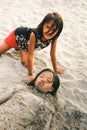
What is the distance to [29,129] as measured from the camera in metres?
2.61

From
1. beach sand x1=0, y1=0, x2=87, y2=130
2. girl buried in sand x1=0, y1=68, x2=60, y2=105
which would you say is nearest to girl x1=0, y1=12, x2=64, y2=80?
beach sand x1=0, y1=0, x2=87, y2=130

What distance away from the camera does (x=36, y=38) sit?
11.6ft

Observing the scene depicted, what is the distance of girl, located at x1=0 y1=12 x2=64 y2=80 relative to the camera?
323cm

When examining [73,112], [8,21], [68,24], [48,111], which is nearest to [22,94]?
[48,111]

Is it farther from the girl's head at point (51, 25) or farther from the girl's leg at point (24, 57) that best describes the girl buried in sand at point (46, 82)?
the girl's leg at point (24, 57)

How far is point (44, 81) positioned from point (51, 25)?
741 mm

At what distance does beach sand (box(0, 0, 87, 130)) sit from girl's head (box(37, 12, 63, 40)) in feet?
2.46

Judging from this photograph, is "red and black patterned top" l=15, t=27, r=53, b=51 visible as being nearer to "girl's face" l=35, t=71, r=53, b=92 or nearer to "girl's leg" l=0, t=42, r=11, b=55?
"girl's leg" l=0, t=42, r=11, b=55

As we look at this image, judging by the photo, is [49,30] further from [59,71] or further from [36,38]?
[59,71]

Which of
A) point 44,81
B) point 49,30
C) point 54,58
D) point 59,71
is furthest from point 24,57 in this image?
point 44,81

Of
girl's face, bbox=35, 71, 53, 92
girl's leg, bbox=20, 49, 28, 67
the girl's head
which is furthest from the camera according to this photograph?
girl's leg, bbox=20, 49, 28, 67

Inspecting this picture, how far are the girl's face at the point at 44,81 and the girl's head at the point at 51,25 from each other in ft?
1.90

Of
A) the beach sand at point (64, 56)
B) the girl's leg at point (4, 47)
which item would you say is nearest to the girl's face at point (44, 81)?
the beach sand at point (64, 56)

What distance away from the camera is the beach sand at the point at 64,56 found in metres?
3.24
